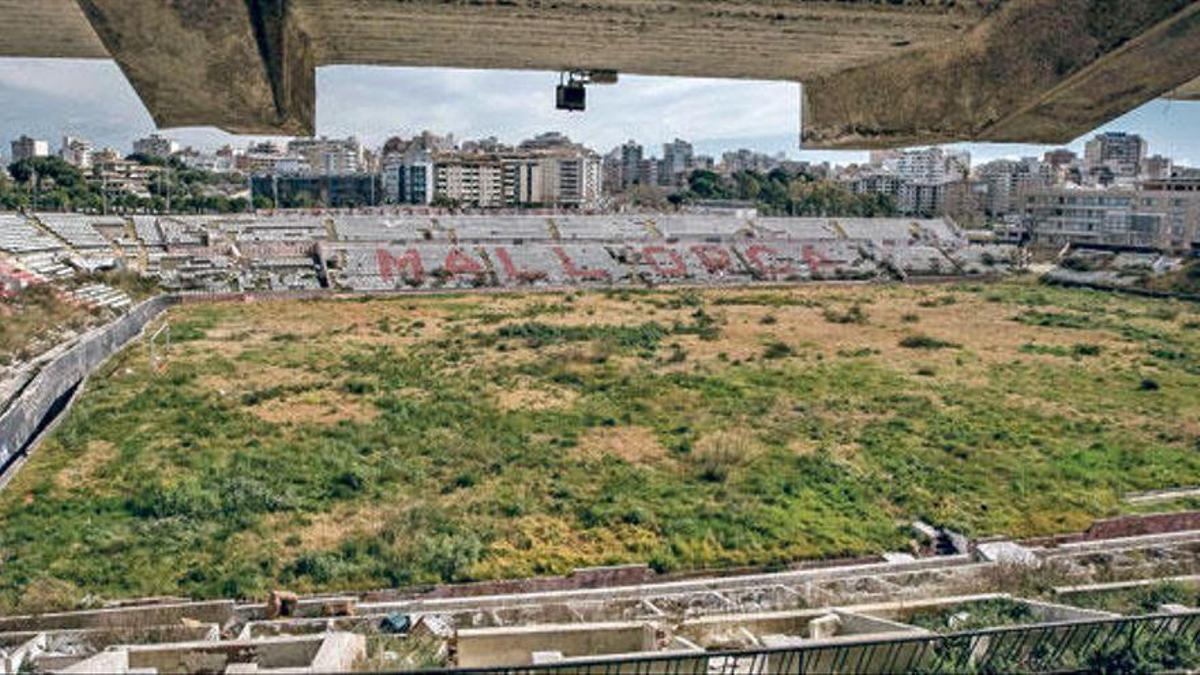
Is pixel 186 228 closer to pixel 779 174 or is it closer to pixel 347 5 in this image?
pixel 347 5

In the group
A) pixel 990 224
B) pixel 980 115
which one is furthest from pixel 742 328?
pixel 990 224

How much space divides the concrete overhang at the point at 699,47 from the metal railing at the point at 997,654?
13.9 feet

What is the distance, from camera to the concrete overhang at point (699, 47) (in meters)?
3.54

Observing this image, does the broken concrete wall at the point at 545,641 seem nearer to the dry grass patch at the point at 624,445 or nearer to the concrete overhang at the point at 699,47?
the concrete overhang at the point at 699,47

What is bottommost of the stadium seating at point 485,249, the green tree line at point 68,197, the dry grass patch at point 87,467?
the dry grass patch at point 87,467

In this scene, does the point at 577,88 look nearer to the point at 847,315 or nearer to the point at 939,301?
the point at 847,315

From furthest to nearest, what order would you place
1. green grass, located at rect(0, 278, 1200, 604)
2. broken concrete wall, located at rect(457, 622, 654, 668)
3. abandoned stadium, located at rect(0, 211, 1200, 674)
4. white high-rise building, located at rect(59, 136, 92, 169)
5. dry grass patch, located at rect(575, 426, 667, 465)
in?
white high-rise building, located at rect(59, 136, 92, 169) < dry grass patch, located at rect(575, 426, 667, 465) < green grass, located at rect(0, 278, 1200, 604) < broken concrete wall, located at rect(457, 622, 654, 668) < abandoned stadium, located at rect(0, 211, 1200, 674)

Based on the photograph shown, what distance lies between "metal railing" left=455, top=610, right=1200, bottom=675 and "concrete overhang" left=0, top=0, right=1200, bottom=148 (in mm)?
4235

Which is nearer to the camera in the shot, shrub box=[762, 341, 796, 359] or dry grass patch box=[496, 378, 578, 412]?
dry grass patch box=[496, 378, 578, 412]

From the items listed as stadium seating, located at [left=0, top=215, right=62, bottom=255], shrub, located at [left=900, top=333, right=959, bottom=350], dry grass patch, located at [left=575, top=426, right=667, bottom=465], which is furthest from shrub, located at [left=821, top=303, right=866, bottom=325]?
stadium seating, located at [left=0, top=215, right=62, bottom=255]

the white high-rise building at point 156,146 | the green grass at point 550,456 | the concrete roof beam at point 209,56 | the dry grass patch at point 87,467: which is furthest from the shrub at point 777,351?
the white high-rise building at point 156,146

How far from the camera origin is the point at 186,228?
1848 inches

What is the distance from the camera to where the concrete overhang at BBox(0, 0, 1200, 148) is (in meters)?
3.54

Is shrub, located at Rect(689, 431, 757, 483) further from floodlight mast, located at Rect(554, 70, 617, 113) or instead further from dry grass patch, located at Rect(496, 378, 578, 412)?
floodlight mast, located at Rect(554, 70, 617, 113)
